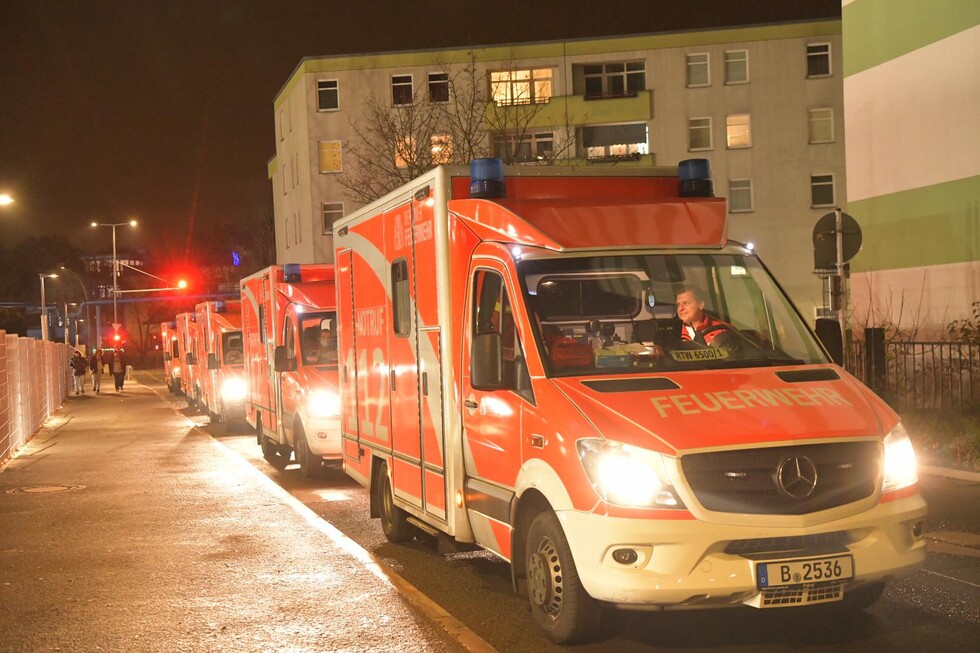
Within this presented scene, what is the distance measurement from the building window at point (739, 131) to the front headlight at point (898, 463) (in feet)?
146

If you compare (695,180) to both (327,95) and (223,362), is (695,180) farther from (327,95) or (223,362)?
(327,95)

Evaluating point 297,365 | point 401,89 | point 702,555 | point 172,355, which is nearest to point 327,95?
point 401,89

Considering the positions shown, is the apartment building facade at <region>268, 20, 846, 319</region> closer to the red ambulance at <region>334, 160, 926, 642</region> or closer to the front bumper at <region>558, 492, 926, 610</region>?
the red ambulance at <region>334, 160, 926, 642</region>

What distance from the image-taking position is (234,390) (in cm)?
2519

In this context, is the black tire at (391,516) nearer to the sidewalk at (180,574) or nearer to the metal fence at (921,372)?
the sidewalk at (180,574)

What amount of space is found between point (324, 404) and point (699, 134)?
3714 centimetres

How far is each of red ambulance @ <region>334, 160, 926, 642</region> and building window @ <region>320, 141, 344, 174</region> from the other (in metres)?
44.6

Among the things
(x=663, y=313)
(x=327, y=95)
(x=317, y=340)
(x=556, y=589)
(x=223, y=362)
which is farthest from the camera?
(x=327, y=95)

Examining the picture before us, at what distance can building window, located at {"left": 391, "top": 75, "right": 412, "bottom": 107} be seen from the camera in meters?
52.0

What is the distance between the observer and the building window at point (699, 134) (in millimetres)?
49562

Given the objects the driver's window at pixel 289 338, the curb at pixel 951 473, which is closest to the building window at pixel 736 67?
the driver's window at pixel 289 338

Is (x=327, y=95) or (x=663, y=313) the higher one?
(x=327, y=95)

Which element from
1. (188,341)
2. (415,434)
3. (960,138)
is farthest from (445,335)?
(188,341)

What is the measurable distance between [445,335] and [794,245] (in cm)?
4258
